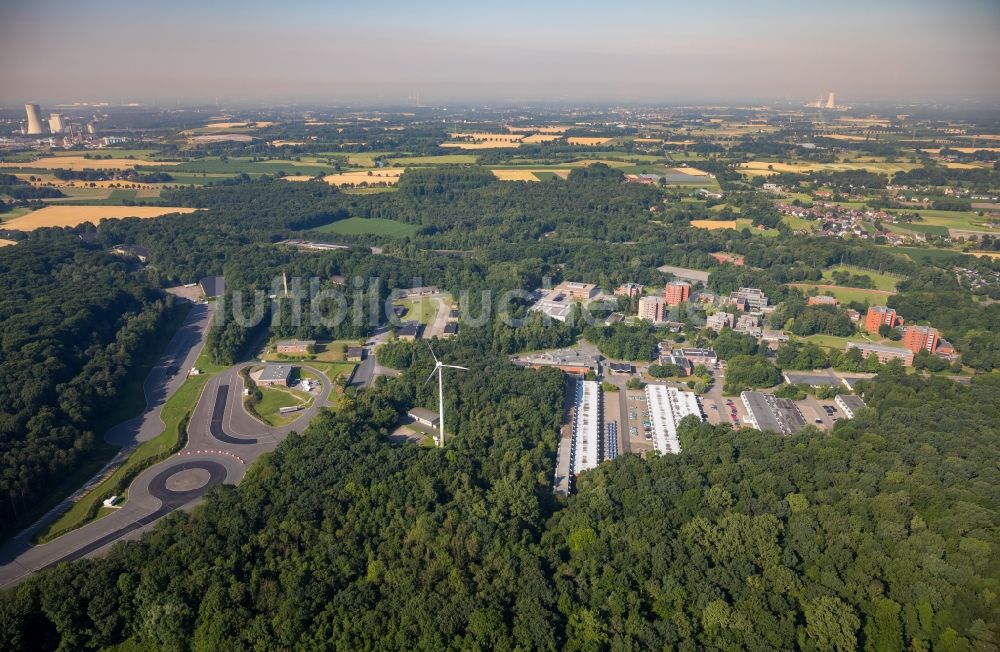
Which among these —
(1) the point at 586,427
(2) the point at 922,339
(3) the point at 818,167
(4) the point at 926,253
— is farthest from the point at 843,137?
(1) the point at 586,427

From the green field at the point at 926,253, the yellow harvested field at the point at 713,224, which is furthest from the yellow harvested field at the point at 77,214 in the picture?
the green field at the point at 926,253

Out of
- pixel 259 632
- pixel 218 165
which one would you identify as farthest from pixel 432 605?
pixel 218 165

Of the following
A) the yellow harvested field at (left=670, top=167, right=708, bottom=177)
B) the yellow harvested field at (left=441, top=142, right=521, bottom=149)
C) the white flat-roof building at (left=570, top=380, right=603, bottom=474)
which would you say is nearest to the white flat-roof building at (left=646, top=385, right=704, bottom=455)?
the white flat-roof building at (left=570, top=380, right=603, bottom=474)

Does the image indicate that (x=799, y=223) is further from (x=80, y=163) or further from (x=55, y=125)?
(x=55, y=125)

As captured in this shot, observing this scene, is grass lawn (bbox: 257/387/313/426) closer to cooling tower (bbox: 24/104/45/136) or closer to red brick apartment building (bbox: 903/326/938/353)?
red brick apartment building (bbox: 903/326/938/353)

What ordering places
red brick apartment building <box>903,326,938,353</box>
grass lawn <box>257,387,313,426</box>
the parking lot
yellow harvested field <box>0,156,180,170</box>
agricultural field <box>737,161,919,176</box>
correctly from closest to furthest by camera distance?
1. the parking lot
2. grass lawn <box>257,387,313,426</box>
3. red brick apartment building <box>903,326,938,353</box>
4. agricultural field <box>737,161,919,176</box>
5. yellow harvested field <box>0,156,180,170</box>

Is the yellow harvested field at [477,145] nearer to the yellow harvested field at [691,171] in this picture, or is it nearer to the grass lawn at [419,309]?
the yellow harvested field at [691,171]

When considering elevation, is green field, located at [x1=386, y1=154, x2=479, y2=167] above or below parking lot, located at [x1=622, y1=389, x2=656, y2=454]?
above
